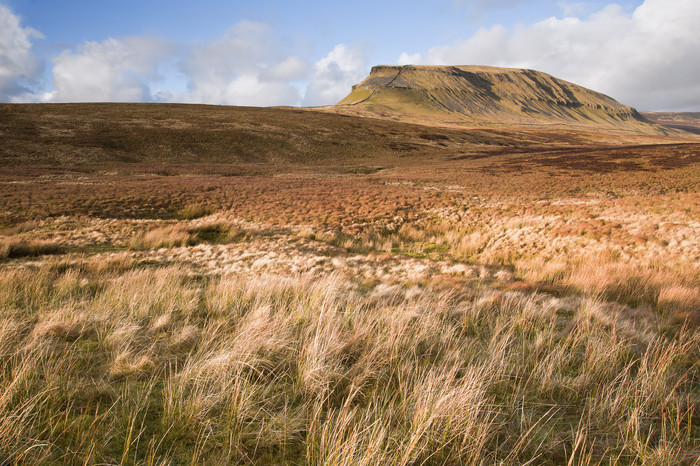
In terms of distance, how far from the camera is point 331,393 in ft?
8.09

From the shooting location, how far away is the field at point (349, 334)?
2.09 meters

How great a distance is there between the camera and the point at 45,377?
2.47 metres

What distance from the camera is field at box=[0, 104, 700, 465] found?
2.09 m

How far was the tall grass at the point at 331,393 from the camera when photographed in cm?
199

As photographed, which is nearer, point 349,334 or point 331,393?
point 331,393

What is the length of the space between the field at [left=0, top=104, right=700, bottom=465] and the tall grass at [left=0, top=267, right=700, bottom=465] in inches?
0.9

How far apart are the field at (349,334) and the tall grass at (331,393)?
0.07ft

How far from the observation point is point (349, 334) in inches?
136

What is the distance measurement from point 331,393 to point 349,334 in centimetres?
101

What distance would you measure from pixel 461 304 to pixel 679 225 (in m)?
11.7

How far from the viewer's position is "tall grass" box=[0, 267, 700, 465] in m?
1.99

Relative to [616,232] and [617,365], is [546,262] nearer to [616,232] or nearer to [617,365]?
[616,232]

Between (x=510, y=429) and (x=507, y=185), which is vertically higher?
(x=507, y=185)

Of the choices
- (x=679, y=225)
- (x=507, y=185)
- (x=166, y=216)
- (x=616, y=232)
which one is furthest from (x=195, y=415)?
(x=507, y=185)
